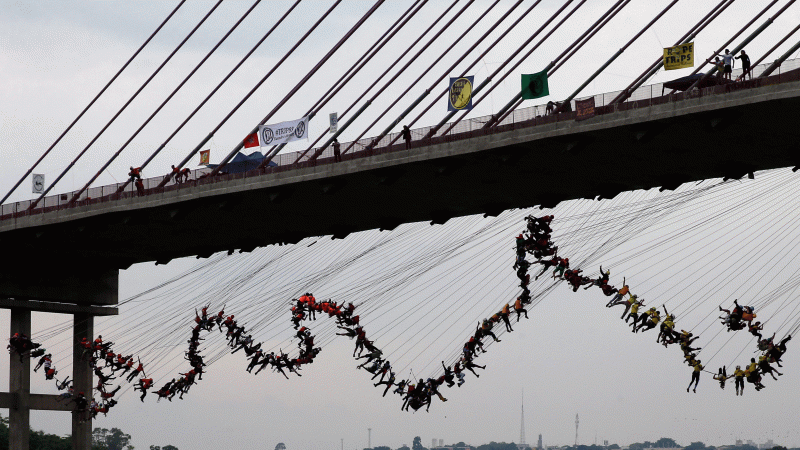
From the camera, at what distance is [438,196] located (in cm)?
5959

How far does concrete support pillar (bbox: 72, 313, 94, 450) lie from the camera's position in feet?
252

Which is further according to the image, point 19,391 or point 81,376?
point 81,376

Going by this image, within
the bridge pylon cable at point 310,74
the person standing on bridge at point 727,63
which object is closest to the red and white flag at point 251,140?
the bridge pylon cable at point 310,74

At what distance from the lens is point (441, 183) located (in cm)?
5731

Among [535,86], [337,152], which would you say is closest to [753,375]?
[535,86]

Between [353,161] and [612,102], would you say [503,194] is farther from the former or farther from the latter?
[612,102]

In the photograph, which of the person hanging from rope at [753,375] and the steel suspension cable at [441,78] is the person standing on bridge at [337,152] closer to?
the steel suspension cable at [441,78]

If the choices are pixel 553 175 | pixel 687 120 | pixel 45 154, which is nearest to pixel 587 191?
pixel 553 175

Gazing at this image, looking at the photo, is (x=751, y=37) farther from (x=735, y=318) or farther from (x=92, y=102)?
(x=92, y=102)

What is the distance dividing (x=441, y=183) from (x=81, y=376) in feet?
106

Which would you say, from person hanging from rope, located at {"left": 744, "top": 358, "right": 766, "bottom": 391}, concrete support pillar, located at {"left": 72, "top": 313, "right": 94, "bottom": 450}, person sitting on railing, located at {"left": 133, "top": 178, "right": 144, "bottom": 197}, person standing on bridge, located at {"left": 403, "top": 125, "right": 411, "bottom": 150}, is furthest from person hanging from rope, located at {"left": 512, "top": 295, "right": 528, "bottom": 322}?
concrete support pillar, located at {"left": 72, "top": 313, "right": 94, "bottom": 450}

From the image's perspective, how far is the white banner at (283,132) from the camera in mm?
58312

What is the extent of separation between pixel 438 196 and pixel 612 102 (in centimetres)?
1290

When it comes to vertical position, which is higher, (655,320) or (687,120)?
(687,120)
